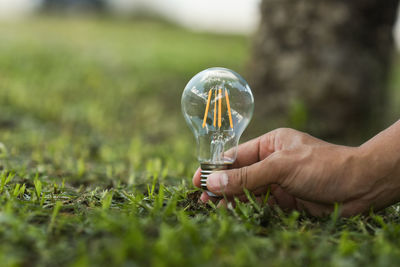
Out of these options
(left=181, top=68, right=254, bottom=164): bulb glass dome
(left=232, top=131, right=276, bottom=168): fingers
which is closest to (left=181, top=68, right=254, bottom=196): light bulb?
(left=181, top=68, right=254, bottom=164): bulb glass dome

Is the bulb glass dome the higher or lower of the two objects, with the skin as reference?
higher

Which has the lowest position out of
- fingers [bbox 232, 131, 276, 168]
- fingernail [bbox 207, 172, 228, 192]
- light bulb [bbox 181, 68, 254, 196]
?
fingernail [bbox 207, 172, 228, 192]

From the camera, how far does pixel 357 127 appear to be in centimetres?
474

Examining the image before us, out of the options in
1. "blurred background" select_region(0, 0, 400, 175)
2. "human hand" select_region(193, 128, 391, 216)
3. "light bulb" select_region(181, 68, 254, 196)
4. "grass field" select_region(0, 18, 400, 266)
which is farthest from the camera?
"blurred background" select_region(0, 0, 400, 175)

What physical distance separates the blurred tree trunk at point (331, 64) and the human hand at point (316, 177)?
268 centimetres

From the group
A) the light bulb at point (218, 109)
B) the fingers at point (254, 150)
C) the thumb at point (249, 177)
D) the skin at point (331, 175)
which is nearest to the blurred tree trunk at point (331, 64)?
the fingers at point (254, 150)

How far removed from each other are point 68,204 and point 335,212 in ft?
4.29

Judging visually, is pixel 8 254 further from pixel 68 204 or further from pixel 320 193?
pixel 320 193

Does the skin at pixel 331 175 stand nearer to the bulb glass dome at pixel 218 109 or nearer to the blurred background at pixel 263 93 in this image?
the bulb glass dome at pixel 218 109

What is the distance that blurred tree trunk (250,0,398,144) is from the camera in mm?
4637

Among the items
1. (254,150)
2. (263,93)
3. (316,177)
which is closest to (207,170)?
(254,150)

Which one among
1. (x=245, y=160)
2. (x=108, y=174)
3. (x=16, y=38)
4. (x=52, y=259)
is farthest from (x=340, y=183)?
(x=16, y=38)

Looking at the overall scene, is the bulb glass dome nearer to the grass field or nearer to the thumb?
the thumb

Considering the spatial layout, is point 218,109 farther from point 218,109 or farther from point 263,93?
point 263,93
